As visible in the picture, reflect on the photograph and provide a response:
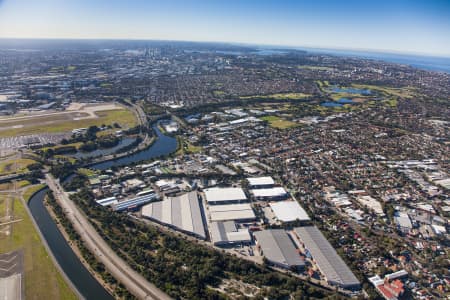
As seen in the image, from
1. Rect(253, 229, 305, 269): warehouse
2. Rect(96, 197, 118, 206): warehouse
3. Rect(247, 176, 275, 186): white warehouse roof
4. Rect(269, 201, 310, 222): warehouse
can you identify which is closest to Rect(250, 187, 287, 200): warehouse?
Rect(269, 201, 310, 222): warehouse

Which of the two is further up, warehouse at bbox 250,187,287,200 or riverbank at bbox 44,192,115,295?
warehouse at bbox 250,187,287,200

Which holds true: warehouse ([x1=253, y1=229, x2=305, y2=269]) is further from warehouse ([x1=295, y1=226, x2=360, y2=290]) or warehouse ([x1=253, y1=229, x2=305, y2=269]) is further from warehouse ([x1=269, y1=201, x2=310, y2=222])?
warehouse ([x1=269, y1=201, x2=310, y2=222])

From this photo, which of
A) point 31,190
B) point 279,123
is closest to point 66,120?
point 31,190

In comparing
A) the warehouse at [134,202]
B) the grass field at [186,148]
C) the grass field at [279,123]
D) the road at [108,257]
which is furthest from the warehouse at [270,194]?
the grass field at [279,123]

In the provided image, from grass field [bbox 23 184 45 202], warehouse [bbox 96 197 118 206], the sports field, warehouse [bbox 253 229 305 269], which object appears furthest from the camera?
the sports field

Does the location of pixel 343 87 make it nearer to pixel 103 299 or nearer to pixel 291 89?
pixel 291 89

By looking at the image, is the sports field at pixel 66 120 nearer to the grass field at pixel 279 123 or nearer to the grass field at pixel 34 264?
the grass field at pixel 279 123

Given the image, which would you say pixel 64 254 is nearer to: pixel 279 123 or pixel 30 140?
pixel 30 140
